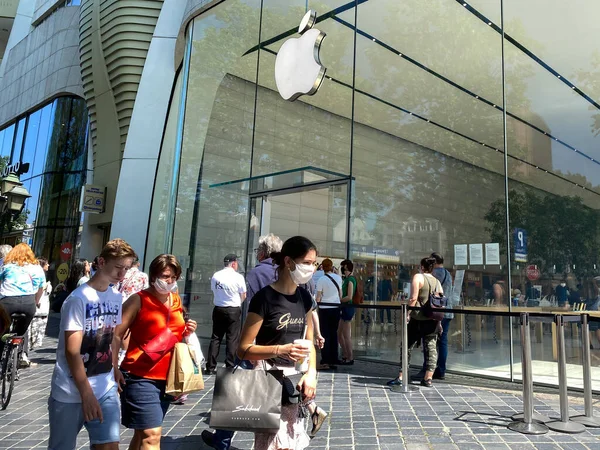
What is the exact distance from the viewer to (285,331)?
2.59 meters

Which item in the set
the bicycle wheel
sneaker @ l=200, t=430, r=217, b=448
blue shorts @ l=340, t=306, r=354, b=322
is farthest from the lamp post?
sneaker @ l=200, t=430, r=217, b=448

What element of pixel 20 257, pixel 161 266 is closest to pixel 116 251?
pixel 161 266

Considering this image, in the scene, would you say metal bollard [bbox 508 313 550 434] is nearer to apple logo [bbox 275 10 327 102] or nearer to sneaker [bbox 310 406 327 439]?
sneaker [bbox 310 406 327 439]

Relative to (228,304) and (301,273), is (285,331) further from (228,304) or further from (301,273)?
(228,304)

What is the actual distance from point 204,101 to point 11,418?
9.63 m

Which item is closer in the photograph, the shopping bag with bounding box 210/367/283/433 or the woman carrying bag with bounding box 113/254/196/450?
the shopping bag with bounding box 210/367/283/433

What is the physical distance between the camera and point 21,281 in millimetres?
5613

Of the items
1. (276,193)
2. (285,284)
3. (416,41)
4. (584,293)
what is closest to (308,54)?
(416,41)

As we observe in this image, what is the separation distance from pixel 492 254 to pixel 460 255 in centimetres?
53

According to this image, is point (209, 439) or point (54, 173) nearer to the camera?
point (209, 439)

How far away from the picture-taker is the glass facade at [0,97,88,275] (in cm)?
2092

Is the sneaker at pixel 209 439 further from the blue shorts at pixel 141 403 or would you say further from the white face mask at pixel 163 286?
the white face mask at pixel 163 286

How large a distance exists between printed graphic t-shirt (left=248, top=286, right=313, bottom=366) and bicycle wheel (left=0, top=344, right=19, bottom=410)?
4.12 metres

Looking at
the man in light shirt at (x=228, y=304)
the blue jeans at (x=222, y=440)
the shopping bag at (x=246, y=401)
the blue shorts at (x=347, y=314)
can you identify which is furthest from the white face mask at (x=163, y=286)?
the blue shorts at (x=347, y=314)
